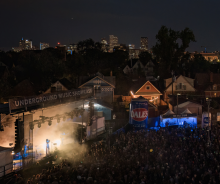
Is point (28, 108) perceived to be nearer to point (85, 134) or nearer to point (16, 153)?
point (16, 153)

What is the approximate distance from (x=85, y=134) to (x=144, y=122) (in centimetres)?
519

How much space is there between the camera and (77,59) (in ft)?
157

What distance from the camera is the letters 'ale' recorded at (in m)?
20.0

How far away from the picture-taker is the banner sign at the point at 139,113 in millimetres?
20000

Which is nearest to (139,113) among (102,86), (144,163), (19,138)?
(144,163)

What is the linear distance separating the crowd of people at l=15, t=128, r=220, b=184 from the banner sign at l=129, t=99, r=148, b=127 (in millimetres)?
3110

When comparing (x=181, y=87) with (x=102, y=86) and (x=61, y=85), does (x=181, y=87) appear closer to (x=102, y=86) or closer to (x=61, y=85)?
(x=102, y=86)

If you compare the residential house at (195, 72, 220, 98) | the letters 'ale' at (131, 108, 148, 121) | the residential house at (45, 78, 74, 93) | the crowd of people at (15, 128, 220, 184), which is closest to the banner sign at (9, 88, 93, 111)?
the crowd of people at (15, 128, 220, 184)

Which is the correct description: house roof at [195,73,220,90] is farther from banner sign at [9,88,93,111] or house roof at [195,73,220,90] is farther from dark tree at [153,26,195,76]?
banner sign at [9,88,93,111]

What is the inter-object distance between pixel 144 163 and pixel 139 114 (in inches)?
288

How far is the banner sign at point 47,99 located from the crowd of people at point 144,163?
14.9 ft

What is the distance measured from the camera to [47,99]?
17219 millimetres

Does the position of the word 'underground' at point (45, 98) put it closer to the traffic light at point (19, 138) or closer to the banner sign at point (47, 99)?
the banner sign at point (47, 99)

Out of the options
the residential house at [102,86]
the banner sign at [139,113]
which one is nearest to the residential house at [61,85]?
the residential house at [102,86]
